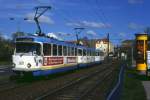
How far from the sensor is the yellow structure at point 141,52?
99.9 ft

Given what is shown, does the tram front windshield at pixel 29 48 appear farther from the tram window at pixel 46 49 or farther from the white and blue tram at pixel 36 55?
the tram window at pixel 46 49

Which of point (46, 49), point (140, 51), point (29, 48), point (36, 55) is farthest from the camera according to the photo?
point (140, 51)

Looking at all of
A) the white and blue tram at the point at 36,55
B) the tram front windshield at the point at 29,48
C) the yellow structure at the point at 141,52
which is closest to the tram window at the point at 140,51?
the yellow structure at the point at 141,52

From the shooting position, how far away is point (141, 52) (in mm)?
30531

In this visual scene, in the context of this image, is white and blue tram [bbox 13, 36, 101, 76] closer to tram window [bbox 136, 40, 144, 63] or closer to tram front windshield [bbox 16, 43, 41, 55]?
tram front windshield [bbox 16, 43, 41, 55]

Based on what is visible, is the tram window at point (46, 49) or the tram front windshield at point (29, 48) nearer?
the tram front windshield at point (29, 48)

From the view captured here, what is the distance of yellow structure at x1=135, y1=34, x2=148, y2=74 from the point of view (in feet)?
99.9

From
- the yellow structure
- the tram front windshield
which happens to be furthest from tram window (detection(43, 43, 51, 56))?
the yellow structure

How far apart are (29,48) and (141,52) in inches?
358

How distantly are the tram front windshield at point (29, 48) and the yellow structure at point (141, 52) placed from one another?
8475 millimetres

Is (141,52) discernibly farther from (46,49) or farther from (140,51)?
(46,49)

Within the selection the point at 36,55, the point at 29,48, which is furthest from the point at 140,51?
the point at 29,48

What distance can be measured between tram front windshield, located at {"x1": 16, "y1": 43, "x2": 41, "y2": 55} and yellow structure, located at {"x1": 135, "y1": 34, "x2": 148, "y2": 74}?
847 cm

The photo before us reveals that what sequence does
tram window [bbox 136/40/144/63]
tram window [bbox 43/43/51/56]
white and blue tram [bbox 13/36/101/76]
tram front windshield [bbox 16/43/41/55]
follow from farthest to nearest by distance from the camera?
tram window [bbox 136/40/144/63] → tram window [bbox 43/43/51/56] → tram front windshield [bbox 16/43/41/55] → white and blue tram [bbox 13/36/101/76]
